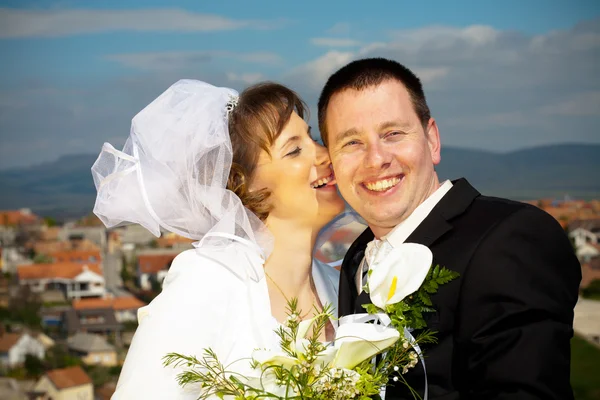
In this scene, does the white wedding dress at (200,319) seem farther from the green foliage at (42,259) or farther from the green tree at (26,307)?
the green foliage at (42,259)

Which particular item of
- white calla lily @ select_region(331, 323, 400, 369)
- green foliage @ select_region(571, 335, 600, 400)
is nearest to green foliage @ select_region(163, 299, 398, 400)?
white calla lily @ select_region(331, 323, 400, 369)

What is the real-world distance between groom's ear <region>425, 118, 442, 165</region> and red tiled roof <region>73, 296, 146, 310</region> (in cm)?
2521

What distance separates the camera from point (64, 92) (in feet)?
185

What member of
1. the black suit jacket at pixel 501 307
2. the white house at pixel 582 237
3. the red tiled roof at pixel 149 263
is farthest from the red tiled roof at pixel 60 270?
the black suit jacket at pixel 501 307

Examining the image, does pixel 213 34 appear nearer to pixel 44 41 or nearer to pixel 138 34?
pixel 138 34

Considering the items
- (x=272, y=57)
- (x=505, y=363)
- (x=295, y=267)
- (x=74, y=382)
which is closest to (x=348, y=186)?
(x=295, y=267)

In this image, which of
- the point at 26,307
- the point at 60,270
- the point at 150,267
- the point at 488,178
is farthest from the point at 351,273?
the point at 488,178

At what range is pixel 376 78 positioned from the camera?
2.50 metres

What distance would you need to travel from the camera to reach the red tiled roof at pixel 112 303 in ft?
89.5

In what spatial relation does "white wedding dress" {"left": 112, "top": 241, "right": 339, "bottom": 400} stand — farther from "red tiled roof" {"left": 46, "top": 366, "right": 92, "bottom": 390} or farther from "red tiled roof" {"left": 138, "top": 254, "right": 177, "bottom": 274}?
"red tiled roof" {"left": 46, "top": 366, "right": 92, "bottom": 390}

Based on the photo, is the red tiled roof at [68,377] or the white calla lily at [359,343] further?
the red tiled roof at [68,377]

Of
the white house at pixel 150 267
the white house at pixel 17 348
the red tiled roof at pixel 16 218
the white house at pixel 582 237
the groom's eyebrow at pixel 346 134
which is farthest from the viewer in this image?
the red tiled roof at pixel 16 218

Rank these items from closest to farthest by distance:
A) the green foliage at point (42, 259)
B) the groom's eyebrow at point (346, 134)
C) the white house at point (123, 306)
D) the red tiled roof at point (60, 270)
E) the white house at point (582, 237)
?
the groom's eyebrow at point (346, 134)
the white house at point (582, 237)
the white house at point (123, 306)
the red tiled roof at point (60, 270)
the green foliage at point (42, 259)

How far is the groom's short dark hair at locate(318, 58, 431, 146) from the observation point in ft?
8.23
